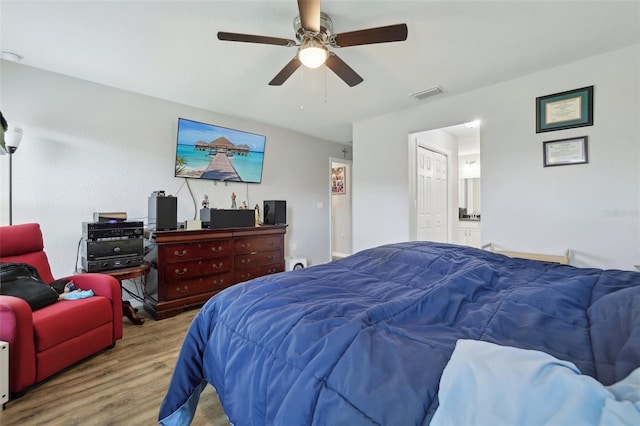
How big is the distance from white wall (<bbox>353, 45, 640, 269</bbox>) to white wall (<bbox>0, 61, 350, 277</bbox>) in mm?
3003

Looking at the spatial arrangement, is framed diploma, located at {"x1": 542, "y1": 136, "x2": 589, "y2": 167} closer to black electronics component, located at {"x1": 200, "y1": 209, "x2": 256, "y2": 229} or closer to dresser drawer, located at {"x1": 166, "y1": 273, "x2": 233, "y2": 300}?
black electronics component, located at {"x1": 200, "y1": 209, "x2": 256, "y2": 229}

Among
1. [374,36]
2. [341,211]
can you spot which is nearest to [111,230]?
[374,36]

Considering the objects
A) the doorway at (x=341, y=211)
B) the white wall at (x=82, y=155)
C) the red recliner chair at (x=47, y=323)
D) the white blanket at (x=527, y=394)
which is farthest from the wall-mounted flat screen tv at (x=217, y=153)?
the white blanket at (x=527, y=394)

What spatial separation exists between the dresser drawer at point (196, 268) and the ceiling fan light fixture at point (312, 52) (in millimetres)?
2285

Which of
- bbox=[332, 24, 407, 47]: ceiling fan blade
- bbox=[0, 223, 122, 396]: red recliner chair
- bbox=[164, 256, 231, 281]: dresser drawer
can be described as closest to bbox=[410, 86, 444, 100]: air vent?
bbox=[332, 24, 407, 47]: ceiling fan blade

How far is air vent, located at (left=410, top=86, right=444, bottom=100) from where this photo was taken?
3051 mm

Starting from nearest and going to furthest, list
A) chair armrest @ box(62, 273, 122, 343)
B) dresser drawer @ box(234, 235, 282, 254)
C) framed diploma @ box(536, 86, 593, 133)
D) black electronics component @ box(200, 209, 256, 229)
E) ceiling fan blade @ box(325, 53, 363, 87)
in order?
ceiling fan blade @ box(325, 53, 363, 87) → chair armrest @ box(62, 273, 122, 343) → framed diploma @ box(536, 86, 593, 133) → black electronics component @ box(200, 209, 256, 229) → dresser drawer @ box(234, 235, 282, 254)

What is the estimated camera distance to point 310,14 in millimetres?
1607

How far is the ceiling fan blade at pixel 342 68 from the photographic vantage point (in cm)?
199

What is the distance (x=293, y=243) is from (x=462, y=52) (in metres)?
3.44

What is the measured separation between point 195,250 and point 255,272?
0.84m

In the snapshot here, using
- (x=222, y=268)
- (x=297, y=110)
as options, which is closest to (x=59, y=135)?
(x=222, y=268)

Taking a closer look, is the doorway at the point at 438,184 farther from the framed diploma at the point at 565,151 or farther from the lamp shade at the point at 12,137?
the lamp shade at the point at 12,137

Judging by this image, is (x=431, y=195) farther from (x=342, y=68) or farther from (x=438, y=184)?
(x=342, y=68)
